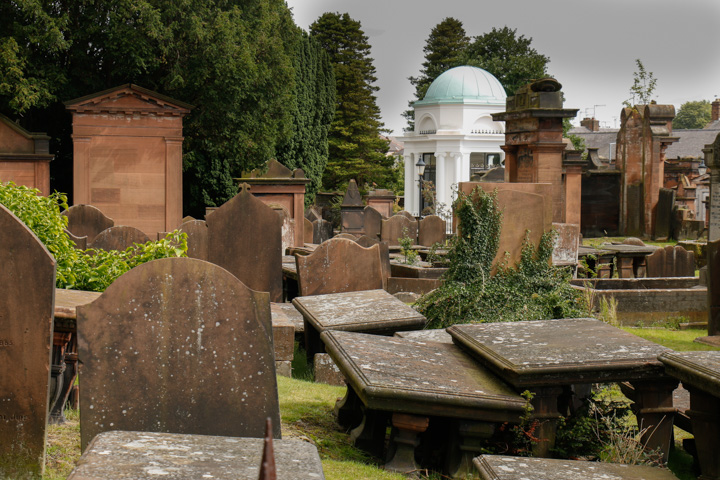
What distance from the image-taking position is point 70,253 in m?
6.57

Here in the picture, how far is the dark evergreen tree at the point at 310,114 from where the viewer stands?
3753 centimetres

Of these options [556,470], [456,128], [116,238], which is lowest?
[556,470]

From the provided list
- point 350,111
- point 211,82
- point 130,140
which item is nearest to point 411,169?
point 350,111

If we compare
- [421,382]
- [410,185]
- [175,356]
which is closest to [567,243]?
[421,382]

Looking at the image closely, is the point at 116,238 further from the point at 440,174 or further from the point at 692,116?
the point at 692,116

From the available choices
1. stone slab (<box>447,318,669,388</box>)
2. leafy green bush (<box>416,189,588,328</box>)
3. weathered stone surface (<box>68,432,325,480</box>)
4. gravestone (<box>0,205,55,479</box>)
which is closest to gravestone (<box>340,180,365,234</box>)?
leafy green bush (<box>416,189,588,328</box>)

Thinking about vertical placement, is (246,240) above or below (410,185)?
below

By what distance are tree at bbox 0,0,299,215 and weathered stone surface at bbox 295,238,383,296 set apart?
591 inches

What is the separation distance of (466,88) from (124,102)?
42.5m

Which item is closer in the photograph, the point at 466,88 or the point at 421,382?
the point at 421,382

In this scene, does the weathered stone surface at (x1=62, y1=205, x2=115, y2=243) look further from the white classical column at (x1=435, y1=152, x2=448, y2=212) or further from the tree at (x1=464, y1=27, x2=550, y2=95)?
the tree at (x1=464, y1=27, x2=550, y2=95)

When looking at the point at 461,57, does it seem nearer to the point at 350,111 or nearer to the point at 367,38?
the point at 367,38

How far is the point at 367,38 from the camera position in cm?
5875

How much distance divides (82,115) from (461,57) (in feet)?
165
